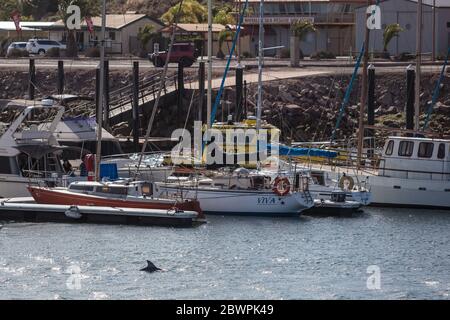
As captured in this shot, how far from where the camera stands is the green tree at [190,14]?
104625 millimetres

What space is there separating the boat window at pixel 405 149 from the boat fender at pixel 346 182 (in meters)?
2.37

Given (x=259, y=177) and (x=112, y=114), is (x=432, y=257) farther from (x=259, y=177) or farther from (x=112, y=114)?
(x=112, y=114)

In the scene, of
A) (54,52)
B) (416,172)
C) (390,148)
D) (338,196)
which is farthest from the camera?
(54,52)

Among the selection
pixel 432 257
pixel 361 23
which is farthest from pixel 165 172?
pixel 361 23

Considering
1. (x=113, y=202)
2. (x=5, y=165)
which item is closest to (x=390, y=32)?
(x=5, y=165)

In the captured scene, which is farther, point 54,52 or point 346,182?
point 54,52

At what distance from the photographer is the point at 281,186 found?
53.4 m

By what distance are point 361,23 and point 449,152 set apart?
35847 mm

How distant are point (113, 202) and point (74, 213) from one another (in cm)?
152

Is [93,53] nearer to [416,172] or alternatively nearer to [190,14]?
[190,14]

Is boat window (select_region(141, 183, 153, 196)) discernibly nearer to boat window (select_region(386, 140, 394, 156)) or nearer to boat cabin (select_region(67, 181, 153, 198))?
boat cabin (select_region(67, 181, 153, 198))

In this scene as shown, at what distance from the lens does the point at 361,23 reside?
91.4m

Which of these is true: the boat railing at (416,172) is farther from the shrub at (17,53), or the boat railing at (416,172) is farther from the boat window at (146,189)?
the shrub at (17,53)

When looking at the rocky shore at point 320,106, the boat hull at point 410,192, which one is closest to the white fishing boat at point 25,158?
the boat hull at point 410,192
